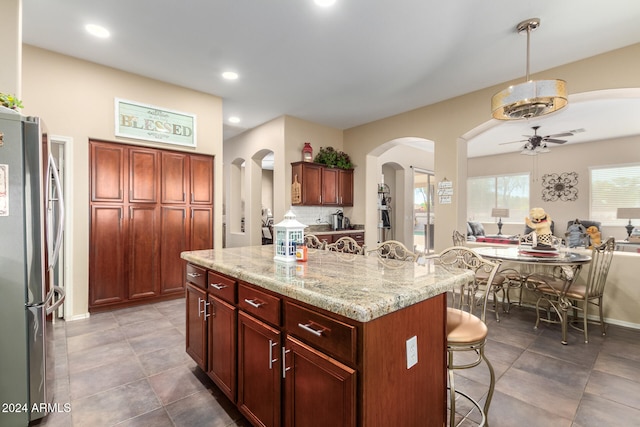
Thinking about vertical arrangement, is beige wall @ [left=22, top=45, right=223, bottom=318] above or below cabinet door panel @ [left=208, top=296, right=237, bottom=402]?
above

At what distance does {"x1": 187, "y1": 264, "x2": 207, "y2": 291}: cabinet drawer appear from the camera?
204 centimetres

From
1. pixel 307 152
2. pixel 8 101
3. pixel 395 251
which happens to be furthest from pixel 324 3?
pixel 307 152

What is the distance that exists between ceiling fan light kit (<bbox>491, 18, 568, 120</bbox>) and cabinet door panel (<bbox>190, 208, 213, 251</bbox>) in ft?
12.2

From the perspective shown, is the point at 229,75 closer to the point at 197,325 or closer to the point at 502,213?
the point at 197,325

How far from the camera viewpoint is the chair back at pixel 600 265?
2.93 meters

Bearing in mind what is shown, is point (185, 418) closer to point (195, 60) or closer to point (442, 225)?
point (195, 60)

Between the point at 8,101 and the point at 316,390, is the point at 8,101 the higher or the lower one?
the higher one

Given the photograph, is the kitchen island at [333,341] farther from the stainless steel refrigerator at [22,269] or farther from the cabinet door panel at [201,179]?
the cabinet door panel at [201,179]

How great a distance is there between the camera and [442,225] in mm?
4598

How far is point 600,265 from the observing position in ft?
9.85

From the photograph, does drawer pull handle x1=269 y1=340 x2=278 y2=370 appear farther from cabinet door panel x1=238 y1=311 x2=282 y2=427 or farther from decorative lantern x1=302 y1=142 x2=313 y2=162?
decorative lantern x1=302 y1=142 x2=313 y2=162

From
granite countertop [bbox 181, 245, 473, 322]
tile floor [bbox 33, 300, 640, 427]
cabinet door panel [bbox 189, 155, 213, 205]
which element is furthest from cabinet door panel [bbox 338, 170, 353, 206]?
granite countertop [bbox 181, 245, 473, 322]

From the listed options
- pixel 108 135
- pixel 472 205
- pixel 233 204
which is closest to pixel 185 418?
pixel 108 135

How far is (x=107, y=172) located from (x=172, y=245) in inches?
45.9
